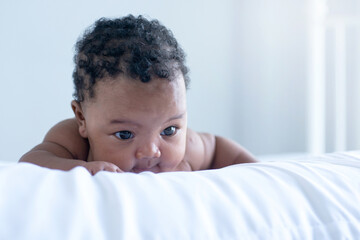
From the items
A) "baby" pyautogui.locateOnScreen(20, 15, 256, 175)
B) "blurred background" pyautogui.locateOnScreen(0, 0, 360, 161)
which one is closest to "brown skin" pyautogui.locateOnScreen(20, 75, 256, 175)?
"baby" pyautogui.locateOnScreen(20, 15, 256, 175)

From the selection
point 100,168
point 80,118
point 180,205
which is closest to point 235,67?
point 80,118

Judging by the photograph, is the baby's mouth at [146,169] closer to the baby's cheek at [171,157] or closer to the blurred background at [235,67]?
the baby's cheek at [171,157]

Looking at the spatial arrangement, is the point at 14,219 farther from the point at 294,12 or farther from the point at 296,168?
the point at 294,12

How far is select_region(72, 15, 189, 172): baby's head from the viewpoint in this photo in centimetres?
75

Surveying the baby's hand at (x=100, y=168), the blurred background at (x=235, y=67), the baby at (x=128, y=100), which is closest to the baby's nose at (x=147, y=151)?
the baby at (x=128, y=100)

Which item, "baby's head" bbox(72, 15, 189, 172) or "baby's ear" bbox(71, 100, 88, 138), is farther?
"baby's ear" bbox(71, 100, 88, 138)

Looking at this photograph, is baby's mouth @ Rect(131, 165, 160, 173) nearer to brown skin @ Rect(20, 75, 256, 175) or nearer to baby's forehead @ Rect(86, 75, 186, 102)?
brown skin @ Rect(20, 75, 256, 175)

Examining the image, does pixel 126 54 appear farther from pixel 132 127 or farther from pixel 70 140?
pixel 70 140

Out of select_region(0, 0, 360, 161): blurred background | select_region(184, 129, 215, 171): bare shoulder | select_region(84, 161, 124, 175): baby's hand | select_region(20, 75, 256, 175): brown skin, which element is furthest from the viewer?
select_region(0, 0, 360, 161): blurred background

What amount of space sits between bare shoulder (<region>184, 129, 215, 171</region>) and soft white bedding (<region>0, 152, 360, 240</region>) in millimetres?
576

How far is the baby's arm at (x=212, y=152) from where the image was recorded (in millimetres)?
→ 1069

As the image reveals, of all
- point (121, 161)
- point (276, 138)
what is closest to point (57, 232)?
point (121, 161)

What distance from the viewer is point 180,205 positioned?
15.2 inches

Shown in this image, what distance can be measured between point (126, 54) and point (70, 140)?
0.24 meters
